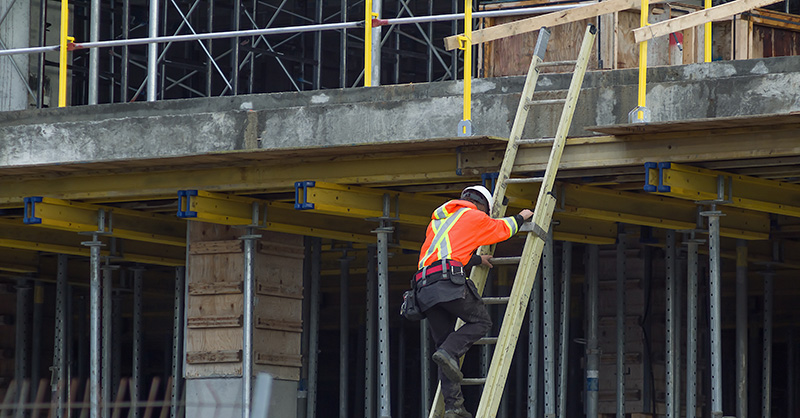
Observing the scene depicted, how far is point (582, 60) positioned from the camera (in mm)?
10758

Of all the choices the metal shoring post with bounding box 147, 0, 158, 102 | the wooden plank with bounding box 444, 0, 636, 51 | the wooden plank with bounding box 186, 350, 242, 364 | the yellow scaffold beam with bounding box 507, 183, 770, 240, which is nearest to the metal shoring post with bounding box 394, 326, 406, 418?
the wooden plank with bounding box 186, 350, 242, 364

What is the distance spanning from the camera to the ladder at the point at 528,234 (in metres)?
9.82

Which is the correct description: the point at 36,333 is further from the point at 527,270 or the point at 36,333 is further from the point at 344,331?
the point at 527,270

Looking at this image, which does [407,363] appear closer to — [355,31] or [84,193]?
[355,31]

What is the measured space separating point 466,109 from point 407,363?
11.1m

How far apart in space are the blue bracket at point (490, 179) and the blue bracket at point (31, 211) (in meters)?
4.46

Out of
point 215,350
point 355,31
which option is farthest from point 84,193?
point 355,31

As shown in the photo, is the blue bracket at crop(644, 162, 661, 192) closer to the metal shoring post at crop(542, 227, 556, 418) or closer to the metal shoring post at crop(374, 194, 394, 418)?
the metal shoring post at crop(542, 227, 556, 418)

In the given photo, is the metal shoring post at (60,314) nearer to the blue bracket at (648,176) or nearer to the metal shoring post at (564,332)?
the metal shoring post at (564,332)

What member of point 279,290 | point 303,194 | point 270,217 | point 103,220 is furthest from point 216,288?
point 303,194

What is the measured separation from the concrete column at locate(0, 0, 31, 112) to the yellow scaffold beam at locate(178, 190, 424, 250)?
6042 mm

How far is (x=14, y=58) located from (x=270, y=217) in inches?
254

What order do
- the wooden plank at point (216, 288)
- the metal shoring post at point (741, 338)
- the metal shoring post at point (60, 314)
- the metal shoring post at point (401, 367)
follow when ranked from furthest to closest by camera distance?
the metal shoring post at point (401, 367)
the metal shoring post at point (60, 314)
the metal shoring post at point (741, 338)
the wooden plank at point (216, 288)

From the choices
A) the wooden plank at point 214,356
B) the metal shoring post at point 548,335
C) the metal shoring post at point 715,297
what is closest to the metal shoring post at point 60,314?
the wooden plank at point 214,356
